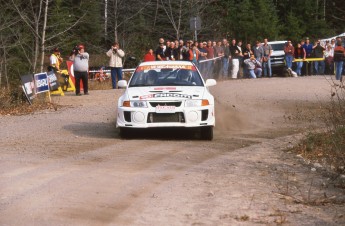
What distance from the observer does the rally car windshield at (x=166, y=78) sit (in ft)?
55.9

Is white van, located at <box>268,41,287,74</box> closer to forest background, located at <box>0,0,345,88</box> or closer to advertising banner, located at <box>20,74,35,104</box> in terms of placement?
forest background, located at <box>0,0,345,88</box>

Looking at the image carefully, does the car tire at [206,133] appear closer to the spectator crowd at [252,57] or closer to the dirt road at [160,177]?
the dirt road at [160,177]

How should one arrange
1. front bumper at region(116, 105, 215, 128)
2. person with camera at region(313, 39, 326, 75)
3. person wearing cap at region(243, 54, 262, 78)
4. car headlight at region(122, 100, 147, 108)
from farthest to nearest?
person with camera at region(313, 39, 326, 75) → person wearing cap at region(243, 54, 262, 78) → car headlight at region(122, 100, 147, 108) → front bumper at region(116, 105, 215, 128)

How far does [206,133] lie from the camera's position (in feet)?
52.7

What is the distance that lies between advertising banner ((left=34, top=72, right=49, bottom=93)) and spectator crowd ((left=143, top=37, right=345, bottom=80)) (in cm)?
784

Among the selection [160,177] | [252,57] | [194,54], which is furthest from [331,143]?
[252,57]

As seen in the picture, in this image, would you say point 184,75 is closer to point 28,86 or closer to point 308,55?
point 28,86

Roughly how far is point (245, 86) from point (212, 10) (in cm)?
2356

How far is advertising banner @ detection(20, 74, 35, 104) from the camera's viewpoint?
24394mm

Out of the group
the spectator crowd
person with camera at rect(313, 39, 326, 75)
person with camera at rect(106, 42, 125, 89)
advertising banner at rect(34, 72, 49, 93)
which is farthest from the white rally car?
person with camera at rect(313, 39, 326, 75)

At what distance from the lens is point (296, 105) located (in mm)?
24531

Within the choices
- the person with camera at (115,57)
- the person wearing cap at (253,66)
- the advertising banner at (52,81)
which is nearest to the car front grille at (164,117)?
the advertising banner at (52,81)

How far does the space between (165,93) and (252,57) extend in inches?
1003

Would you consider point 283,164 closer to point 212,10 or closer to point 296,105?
point 296,105
